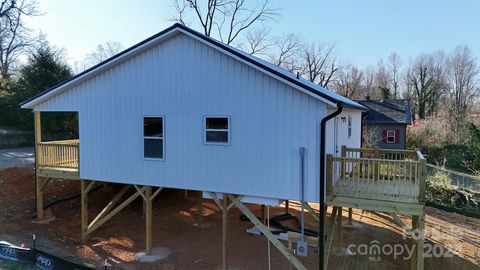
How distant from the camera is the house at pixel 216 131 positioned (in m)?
8.75

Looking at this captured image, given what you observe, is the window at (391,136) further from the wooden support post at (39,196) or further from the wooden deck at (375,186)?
the wooden support post at (39,196)

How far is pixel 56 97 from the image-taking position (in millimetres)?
12578

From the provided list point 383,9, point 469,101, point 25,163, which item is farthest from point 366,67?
point 25,163

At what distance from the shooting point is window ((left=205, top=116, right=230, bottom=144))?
32.0 ft

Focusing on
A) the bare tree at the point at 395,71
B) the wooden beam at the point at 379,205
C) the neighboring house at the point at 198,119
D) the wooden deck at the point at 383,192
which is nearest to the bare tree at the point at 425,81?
the bare tree at the point at 395,71

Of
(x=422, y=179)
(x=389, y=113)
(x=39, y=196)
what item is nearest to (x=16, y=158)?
(x=39, y=196)

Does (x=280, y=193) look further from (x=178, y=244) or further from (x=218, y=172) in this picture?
(x=178, y=244)

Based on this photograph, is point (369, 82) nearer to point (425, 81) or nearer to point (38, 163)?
point (425, 81)

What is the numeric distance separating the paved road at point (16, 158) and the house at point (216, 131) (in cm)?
727

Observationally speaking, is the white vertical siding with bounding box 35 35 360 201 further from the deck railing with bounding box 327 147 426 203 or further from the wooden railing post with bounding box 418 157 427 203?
the wooden railing post with bounding box 418 157 427 203

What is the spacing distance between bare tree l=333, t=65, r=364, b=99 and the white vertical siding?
42489 millimetres

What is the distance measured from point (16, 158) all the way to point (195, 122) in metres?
14.7

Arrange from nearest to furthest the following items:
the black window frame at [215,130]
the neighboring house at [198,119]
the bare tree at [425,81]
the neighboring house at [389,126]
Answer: the neighboring house at [198,119]
the black window frame at [215,130]
the neighboring house at [389,126]
the bare tree at [425,81]

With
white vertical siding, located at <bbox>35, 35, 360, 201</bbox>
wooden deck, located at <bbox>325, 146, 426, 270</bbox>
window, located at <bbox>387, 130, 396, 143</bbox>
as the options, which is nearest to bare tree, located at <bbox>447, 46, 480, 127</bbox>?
window, located at <bbox>387, 130, 396, 143</bbox>
